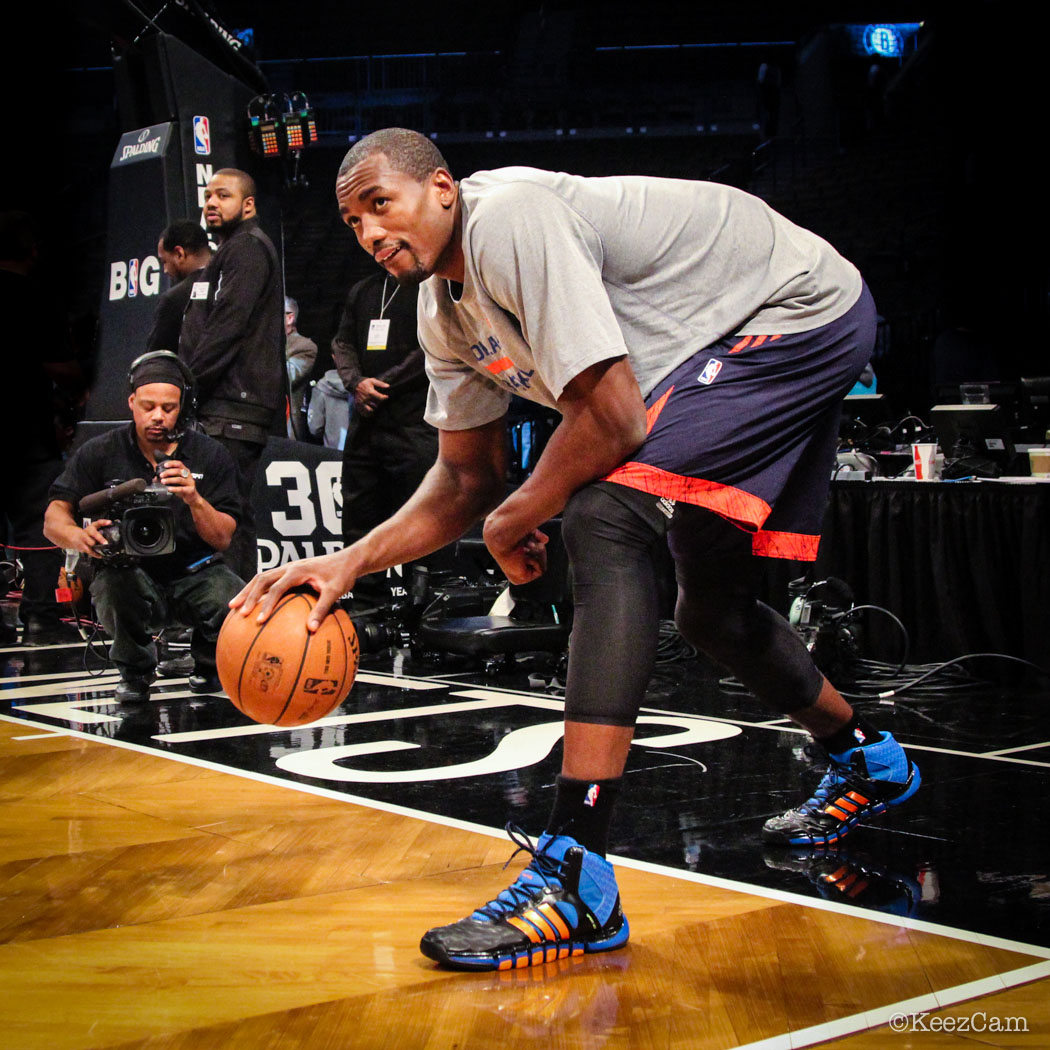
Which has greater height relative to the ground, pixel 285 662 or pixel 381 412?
pixel 381 412

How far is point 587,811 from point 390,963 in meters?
0.35

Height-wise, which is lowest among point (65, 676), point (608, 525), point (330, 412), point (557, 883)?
point (65, 676)

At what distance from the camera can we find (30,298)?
5730 millimetres

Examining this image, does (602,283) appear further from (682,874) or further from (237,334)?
(237,334)

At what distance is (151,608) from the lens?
13.8ft

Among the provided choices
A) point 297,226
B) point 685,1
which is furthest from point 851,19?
point 297,226

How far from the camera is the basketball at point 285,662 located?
1.92m

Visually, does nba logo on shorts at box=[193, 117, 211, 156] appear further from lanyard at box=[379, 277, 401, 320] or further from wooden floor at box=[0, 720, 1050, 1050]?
wooden floor at box=[0, 720, 1050, 1050]

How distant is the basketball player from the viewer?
169 centimetres

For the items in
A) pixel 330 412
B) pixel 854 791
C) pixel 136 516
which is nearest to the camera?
pixel 854 791

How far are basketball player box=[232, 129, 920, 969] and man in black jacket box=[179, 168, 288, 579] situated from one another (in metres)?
2.94

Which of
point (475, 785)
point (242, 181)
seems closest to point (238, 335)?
point (242, 181)

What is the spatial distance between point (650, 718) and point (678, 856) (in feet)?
4.99

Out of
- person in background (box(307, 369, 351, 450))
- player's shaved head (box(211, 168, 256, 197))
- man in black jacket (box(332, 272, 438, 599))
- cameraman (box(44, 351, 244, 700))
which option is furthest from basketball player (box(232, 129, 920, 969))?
person in background (box(307, 369, 351, 450))
